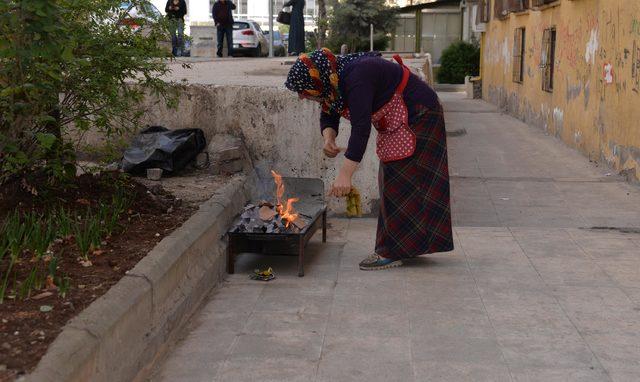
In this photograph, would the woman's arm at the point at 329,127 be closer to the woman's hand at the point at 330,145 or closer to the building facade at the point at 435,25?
the woman's hand at the point at 330,145

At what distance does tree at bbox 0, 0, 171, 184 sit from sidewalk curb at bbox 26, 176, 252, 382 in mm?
814

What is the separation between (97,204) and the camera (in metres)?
5.44

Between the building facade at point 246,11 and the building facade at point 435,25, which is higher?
the building facade at point 246,11

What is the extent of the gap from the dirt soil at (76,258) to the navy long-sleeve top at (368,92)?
1.26 metres

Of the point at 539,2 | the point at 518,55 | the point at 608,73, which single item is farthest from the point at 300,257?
the point at 518,55

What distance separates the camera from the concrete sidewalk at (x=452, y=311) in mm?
3865

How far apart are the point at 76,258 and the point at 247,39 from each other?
27.7m

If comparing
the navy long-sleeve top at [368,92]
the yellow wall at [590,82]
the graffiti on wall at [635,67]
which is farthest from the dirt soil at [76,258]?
the yellow wall at [590,82]

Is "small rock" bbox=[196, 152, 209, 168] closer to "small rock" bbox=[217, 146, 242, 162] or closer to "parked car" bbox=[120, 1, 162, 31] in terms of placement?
"small rock" bbox=[217, 146, 242, 162]

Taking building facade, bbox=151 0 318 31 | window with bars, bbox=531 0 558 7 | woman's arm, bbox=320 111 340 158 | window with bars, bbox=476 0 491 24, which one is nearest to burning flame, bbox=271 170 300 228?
woman's arm, bbox=320 111 340 158

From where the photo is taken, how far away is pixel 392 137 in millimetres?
5363

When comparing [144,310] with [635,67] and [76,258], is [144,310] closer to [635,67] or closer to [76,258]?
[76,258]

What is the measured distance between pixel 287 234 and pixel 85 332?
228 cm

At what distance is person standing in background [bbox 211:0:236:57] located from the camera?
2134 centimetres
